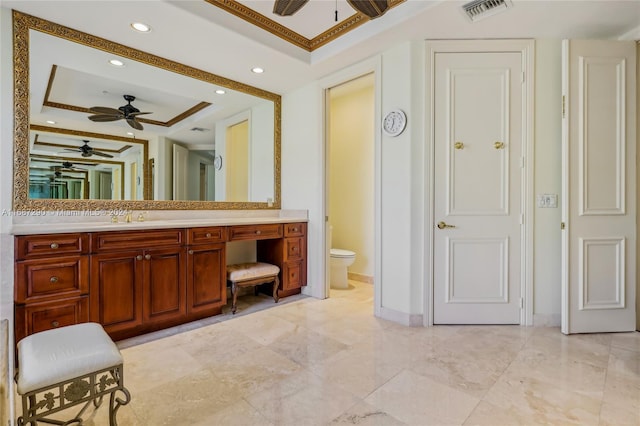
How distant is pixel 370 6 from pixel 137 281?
2448 millimetres

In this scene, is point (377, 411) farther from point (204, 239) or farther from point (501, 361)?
point (204, 239)

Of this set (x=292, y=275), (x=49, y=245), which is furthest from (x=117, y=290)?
(x=292, y=275)

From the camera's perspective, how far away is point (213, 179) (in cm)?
341

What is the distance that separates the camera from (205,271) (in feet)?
9.14

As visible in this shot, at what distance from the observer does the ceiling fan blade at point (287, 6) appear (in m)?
1.79

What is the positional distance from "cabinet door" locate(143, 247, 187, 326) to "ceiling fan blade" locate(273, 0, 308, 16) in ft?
6.22

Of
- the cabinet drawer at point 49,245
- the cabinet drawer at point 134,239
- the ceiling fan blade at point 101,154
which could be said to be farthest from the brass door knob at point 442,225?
the ceiling fan blade at point 101,154

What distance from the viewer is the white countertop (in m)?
2.03

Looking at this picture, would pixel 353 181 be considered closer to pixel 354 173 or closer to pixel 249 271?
pixel 354 173

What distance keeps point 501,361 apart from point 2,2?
4051 mm

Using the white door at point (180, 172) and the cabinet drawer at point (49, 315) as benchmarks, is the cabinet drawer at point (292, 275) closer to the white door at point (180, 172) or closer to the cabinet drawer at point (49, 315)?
the white door at point (180, 172)

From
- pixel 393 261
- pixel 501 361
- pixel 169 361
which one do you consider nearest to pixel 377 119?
pixel 393 261

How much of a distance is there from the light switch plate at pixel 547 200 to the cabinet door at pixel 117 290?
3.22m

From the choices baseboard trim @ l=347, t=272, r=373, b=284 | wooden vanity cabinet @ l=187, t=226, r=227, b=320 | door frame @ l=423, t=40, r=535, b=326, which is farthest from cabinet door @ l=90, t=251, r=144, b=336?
baseboard trim @ l=347, t=272, r=373, b=284
